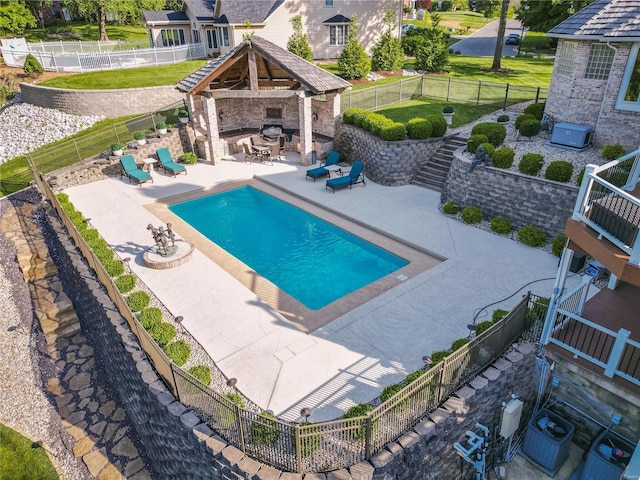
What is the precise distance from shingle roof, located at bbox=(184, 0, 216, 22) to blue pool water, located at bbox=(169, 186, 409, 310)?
28585mm

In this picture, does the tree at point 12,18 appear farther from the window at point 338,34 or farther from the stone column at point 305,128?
the stone column at point 305,128

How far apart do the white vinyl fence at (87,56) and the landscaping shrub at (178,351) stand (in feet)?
106

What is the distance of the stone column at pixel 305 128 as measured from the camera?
22822 millimetres

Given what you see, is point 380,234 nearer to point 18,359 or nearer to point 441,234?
point 441,234

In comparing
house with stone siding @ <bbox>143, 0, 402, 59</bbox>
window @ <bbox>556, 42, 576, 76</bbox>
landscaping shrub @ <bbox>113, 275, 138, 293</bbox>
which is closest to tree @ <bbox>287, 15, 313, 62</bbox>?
house with stone siding @ <bbox>143, 0, 402, 59</bbox>

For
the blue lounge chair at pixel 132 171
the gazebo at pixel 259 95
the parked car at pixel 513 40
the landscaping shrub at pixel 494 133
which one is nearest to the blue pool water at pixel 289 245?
the blue lounge chair at pixel 132 171

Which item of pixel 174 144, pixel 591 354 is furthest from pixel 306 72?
pixel 591 354

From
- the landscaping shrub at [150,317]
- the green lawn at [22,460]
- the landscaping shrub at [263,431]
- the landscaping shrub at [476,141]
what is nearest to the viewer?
the landscaping shrub at [263,431]

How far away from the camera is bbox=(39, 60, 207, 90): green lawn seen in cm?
3164

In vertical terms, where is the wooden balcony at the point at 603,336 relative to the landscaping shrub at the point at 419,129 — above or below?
below

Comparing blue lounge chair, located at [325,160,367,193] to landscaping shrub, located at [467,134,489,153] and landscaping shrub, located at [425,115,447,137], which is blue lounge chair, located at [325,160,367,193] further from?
landscaping shrub, located at [467,134,489,153]

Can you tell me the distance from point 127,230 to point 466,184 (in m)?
13.8

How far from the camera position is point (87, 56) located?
1342 inches

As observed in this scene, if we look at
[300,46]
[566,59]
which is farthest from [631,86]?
[300,46]
